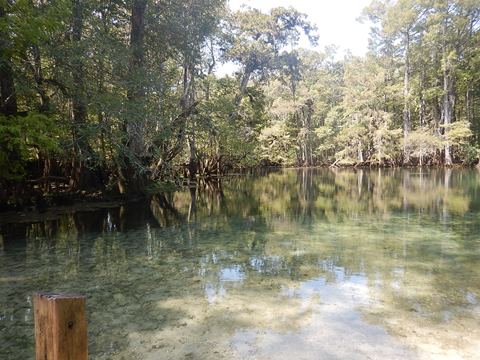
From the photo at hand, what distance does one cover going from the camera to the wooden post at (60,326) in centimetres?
142

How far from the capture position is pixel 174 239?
7.48 m

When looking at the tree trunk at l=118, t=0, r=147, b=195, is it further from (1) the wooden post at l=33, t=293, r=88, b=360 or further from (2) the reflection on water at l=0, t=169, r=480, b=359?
(1) the wooden post at l=33, t=293, r=88, b=360

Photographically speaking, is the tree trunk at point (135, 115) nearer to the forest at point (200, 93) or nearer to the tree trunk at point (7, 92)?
the forest at point (200, 93)

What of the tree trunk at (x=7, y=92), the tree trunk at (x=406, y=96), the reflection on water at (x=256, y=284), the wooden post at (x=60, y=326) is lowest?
the reflection on water at (x=256, y=284)

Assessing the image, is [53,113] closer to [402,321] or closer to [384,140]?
[402,321]

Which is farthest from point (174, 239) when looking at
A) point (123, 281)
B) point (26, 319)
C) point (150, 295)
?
point (26, 319)

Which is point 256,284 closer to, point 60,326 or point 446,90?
point 60,326

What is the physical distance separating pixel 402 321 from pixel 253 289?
1655mm

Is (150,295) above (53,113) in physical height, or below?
below

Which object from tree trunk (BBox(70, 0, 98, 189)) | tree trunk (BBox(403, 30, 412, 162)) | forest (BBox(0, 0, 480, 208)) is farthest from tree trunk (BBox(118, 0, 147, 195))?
tree trunk (BBox(403, 30, 412, 162))

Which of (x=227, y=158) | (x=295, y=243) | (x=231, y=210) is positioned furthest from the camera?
(x=227, y=158)

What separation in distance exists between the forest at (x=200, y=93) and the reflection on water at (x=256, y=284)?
2353 mm

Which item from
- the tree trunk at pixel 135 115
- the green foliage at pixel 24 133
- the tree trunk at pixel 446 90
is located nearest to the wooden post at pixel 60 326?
the green foliage at pixel 24 133

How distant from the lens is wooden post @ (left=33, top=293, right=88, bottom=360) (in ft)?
4.65
